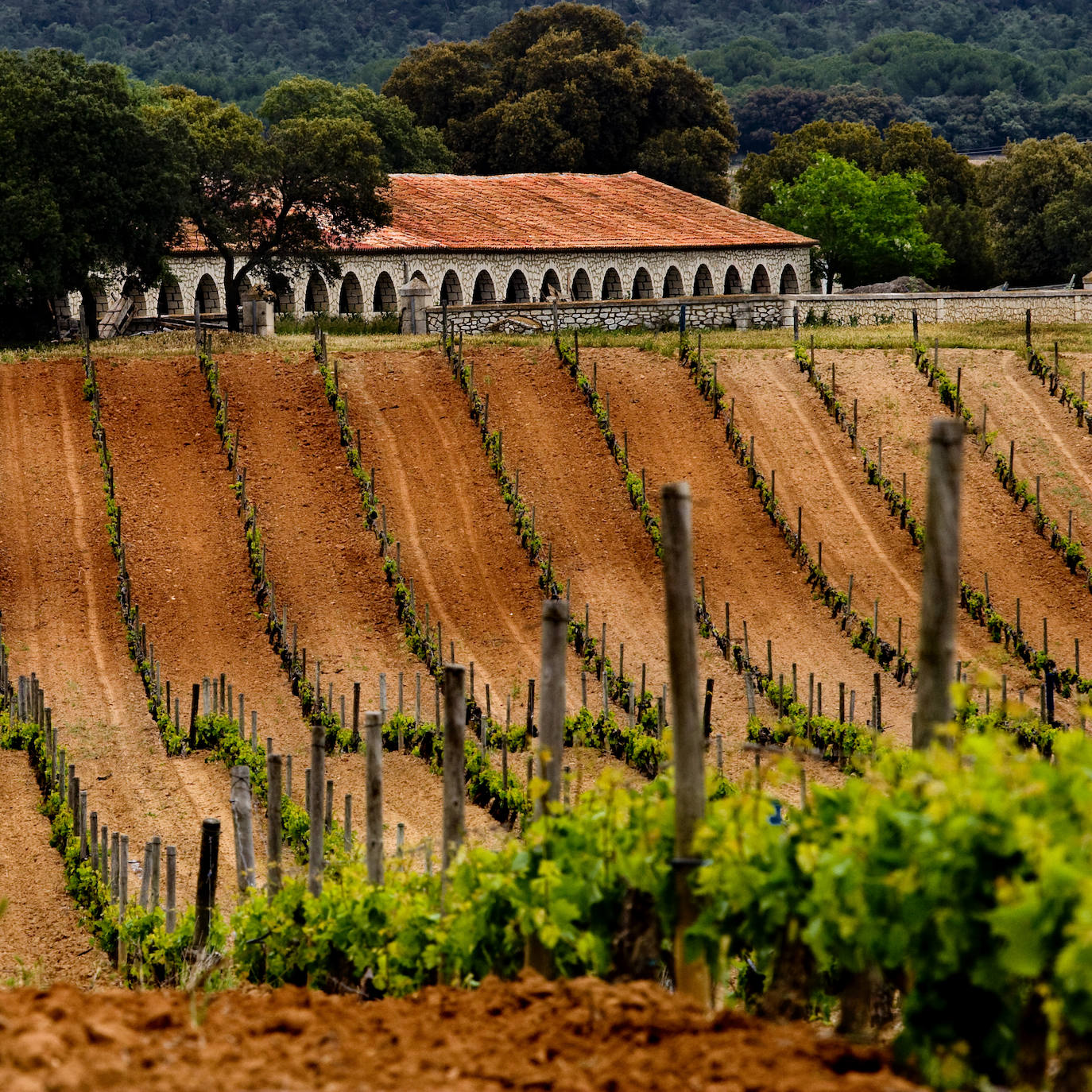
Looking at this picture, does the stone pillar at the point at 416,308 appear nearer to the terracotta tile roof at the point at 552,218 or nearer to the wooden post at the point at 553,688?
the terracotta tile roof at the point at 552,218

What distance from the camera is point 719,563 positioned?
29.1 metres

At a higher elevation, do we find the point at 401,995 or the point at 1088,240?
the point at 1088,240

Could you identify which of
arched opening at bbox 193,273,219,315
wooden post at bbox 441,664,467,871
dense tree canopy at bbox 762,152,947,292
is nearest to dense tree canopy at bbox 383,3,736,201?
dense tree canopy at bbox 762,152,947,292

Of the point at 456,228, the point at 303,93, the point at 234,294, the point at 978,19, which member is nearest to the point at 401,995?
the point at 234,294

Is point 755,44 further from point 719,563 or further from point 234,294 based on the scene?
point 719,563

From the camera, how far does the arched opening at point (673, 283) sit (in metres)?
53.7

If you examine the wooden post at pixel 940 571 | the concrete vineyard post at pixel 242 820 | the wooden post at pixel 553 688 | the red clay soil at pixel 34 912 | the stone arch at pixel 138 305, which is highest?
the stone arch at pixel 138 305

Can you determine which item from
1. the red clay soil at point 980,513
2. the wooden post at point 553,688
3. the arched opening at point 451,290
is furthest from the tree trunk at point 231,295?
the wooden post at point 553,688

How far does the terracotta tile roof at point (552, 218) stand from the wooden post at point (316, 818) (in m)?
33.0

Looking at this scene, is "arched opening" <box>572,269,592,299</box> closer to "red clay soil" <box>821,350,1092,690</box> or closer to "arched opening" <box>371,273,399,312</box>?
"arched opening" <box>371,273,399,312</box>

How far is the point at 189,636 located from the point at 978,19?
18291 centimetres

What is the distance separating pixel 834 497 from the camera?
31734mm

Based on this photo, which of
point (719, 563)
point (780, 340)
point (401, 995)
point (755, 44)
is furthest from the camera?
point (755, 44)

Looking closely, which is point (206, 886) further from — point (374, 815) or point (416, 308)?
point (416, 308)
